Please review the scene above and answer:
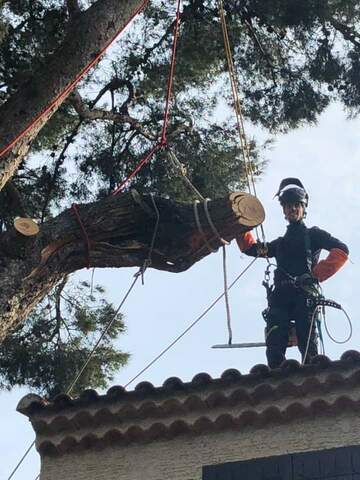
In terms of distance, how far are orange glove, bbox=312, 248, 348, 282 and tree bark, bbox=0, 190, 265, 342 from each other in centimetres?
80

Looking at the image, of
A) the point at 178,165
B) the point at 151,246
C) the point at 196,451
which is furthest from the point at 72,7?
the point at 196,451

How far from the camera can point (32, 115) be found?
8.05 meters

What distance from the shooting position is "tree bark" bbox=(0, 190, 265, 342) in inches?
301

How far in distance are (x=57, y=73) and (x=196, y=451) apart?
9.74 ft

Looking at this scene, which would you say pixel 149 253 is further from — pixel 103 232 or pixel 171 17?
pixel 171 17

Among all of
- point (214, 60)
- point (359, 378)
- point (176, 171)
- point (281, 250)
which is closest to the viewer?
point (359, 378)

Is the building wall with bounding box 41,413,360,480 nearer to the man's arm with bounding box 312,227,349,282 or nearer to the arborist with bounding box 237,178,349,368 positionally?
the arborist with bounding box 237,178,349,368

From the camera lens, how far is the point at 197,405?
22.4 feet

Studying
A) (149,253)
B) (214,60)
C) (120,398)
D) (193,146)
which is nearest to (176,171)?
(193,146)

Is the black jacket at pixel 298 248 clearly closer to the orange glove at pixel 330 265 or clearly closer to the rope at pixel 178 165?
the orange glove at pixel 330 265

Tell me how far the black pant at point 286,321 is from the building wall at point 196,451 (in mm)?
1285

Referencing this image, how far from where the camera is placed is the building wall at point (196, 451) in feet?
21.6

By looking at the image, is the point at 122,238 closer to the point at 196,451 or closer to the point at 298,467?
the point at 196,451

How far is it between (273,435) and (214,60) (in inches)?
188
